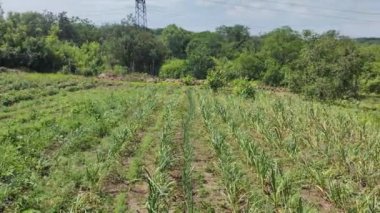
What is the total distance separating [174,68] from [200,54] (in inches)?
194

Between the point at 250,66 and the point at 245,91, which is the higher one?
the point at 245,91

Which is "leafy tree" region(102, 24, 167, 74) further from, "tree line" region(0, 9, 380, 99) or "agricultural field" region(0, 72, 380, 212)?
"agricultural field" region(0, 72, 380, 212)

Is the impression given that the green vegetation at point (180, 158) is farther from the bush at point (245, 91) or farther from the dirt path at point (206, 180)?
the bush at point (245, 91)

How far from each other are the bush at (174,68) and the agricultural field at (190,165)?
201ft

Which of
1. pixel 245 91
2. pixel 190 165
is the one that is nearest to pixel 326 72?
pixel 245 91

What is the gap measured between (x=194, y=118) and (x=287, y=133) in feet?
17.3

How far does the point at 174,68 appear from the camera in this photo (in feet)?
274

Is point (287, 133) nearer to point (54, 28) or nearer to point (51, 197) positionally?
point (51, 197)

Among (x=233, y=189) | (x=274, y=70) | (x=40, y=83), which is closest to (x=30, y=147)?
(x=233, y=189)

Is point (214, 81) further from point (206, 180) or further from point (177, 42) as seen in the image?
point (177, 42)

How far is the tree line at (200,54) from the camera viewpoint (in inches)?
1702

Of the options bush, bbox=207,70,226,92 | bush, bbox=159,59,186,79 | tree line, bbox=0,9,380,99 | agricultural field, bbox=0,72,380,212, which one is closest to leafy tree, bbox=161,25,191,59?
tree line, bbox=0,9,380,99

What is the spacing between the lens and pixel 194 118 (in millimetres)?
20422

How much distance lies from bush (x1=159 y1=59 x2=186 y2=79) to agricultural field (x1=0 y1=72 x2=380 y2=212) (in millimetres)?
61165
